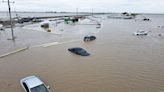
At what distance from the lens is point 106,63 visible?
2202cm

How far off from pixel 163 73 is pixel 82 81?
8162 millimetres

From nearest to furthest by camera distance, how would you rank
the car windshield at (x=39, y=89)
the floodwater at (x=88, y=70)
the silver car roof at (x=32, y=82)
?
1. the car windshield at (x=39, y=89)
2. the silver car roof at (x=32, y=82)
3. the floodwater at (x=88, y=70)

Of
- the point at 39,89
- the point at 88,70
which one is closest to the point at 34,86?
the point at 39,89

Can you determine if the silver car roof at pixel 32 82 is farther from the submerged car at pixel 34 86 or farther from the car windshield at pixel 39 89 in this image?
the car windshield at pixel 39 89

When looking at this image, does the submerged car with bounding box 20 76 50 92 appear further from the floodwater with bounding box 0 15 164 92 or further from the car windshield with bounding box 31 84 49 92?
the floodwater with bounding box 0 15 164 92

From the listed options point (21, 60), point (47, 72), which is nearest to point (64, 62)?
point (47, 72)

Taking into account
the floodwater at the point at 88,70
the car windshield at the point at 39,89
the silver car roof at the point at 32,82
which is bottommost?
the floodwater at the point at 88,70

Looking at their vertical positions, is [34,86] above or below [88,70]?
above

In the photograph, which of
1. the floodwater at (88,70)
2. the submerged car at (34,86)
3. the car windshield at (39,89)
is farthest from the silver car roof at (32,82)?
the floodwater at (88,70)

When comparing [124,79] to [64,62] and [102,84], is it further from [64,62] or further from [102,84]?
[64,62]

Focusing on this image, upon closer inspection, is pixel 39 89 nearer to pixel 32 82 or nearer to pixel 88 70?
pixel 32 82

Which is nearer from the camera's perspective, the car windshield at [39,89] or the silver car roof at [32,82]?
the car windshield at [39,89]

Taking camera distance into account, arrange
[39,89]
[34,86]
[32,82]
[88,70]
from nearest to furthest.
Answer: [39,89]
[34,86]
[32,82]
[88,70]

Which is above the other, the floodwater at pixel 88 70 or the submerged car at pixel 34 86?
the submerged car at pixel 34 86
